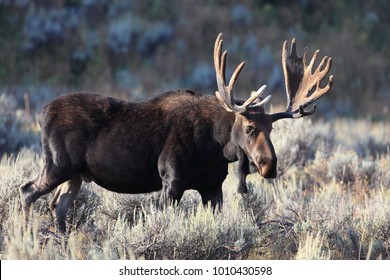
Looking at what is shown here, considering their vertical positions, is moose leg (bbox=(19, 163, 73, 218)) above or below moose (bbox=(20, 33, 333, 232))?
below

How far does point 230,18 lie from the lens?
1011 inches

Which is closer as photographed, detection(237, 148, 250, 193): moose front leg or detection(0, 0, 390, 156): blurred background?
detection(237, 148, 250, 193): moose front leg

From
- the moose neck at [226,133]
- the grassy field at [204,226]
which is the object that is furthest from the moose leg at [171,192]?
the moose neck at [226,133]

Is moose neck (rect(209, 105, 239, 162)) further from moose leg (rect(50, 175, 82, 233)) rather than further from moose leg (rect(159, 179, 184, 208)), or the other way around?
moose leg (rect(50, 175, 82, 233))

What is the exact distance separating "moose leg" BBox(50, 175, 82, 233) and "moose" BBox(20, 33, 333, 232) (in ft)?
0.09

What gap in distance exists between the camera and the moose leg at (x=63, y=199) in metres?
8.99

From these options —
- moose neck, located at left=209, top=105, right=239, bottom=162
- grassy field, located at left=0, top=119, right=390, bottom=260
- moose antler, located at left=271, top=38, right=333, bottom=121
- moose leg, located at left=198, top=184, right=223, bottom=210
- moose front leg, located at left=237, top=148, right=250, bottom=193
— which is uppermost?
moose antler, located at left=271, top=38, right=333, bottom=121

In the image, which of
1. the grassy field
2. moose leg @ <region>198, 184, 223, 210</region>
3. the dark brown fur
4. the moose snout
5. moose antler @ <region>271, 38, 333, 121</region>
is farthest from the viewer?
moose antler @ <region>271, 38, 333, 121</region>

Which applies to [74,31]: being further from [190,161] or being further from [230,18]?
[190,161]

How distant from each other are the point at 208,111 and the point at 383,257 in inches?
83.0

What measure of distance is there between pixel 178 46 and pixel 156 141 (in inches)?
620

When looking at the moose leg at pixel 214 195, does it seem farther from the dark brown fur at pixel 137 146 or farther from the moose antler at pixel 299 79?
the moose antler at pixel 299 79

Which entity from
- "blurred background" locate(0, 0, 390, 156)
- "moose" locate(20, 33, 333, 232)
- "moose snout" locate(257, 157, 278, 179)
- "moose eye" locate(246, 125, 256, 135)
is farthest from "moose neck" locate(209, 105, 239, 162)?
"blurred background" locate(0, 0, 390, 156)

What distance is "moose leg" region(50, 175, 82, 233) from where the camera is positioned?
899 cm
